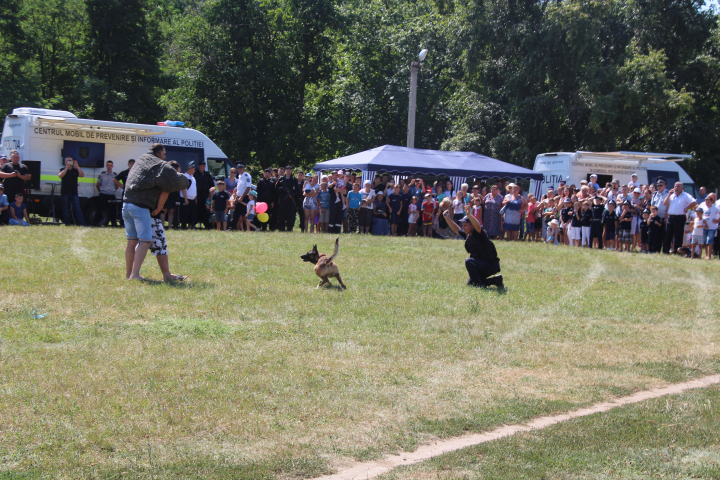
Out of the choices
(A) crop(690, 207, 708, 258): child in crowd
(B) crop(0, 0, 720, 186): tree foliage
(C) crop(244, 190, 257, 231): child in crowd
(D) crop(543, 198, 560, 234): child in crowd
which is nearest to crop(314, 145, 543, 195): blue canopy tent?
(D) crop(543, 198, 560, 234): child in crowd

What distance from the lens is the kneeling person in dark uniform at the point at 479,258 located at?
10.7 meters

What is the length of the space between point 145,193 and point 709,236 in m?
14.3

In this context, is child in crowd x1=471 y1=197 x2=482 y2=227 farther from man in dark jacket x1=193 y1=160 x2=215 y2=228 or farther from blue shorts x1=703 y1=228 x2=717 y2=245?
man in dark jacket x1=193 y1=160 x2=215 y2=228

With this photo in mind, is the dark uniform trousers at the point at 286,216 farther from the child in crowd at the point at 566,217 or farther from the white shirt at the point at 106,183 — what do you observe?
the child in crowd at the point at 566,217

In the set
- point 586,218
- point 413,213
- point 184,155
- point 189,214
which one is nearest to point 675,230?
point 586,218

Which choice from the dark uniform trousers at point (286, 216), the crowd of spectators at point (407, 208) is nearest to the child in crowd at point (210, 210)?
the crowd of spectators at point (407, 208)

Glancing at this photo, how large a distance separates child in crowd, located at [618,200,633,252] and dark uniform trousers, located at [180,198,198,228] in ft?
37.8

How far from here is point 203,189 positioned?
18.7 m

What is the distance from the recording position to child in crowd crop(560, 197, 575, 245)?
765 inches

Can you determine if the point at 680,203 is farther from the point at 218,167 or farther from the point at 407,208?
the point at 218,167

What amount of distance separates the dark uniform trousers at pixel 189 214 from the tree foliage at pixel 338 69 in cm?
1662

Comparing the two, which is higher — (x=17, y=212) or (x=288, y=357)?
(x=17, y=212)

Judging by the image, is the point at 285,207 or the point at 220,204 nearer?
the point at 220,204

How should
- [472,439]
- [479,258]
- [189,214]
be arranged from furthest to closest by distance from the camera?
[189,214]
[479,258]
[472,439]
